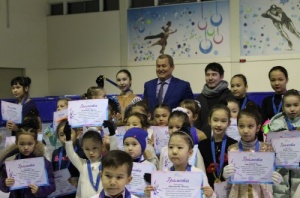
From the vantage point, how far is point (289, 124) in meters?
4.43

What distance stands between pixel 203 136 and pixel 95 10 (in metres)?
13.3

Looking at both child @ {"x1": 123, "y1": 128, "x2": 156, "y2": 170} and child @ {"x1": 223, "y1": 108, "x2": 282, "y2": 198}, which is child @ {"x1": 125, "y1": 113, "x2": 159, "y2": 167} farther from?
child @ {"x1": 223, "y1": 108, "x2": 282, "y2": 198}

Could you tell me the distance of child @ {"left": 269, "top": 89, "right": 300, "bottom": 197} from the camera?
4145 millimetres

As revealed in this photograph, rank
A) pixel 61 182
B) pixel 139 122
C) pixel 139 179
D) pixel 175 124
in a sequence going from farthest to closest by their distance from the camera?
pixel 139 122 < pixel 175 124 < pixel 61 182 < pixel 139 179

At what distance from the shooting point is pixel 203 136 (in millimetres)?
4941

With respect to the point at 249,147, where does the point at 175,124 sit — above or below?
above

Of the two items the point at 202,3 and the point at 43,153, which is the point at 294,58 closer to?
the point at 202,3

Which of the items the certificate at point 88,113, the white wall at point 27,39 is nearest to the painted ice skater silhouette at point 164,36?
the white wall at point 27,39

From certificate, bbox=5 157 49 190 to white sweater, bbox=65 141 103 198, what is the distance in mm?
318

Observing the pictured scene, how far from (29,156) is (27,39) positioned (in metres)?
14.0

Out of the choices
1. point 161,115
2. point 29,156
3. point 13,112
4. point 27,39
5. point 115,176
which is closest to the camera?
point 115,176

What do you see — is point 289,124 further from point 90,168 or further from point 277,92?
point 90,168

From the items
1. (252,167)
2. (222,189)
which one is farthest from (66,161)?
(252,167)

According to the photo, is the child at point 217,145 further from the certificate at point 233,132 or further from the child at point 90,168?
the child at point 90,168
